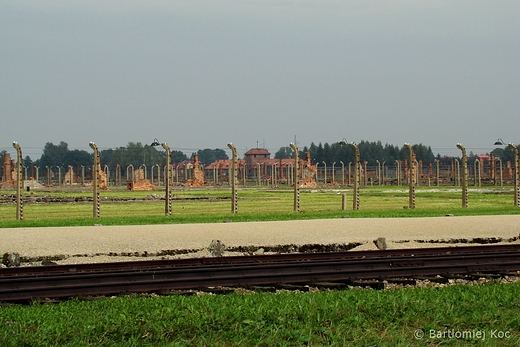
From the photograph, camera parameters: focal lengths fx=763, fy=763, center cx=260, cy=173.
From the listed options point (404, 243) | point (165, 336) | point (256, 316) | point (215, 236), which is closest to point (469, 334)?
point (256, 316)

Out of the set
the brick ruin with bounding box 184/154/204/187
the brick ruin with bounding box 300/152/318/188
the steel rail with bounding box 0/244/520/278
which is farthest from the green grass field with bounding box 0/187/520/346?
the brick ruin with bounding box 184/154/204/187

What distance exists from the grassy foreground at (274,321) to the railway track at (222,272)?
2.49 ft

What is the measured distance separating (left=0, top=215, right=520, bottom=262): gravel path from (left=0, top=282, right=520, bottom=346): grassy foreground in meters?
6.52

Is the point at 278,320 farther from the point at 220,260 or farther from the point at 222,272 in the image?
the point at 220,260

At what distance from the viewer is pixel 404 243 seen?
1706 cm

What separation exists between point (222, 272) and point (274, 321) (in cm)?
340

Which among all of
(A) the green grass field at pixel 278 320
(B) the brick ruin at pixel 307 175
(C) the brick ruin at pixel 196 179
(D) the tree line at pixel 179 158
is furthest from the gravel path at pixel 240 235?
(D) the tree line at pixel 179 158

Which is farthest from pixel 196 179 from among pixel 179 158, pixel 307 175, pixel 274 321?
pixel 274 321

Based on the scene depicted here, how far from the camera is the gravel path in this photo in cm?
1577

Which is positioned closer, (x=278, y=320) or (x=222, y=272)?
(x=278, y=320)

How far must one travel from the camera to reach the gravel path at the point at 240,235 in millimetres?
15773

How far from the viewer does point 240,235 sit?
17984 millimetres

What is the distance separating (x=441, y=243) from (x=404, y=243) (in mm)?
1030

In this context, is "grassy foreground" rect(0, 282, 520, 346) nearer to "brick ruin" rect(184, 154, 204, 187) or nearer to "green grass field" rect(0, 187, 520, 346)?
"green grass field" rect(0, 187, 520, 346)
